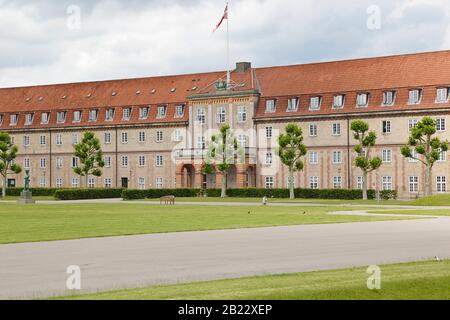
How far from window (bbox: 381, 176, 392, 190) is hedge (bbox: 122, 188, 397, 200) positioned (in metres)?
3.19

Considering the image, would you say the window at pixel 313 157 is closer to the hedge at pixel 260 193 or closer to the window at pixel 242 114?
the hedge at pixel 260 193

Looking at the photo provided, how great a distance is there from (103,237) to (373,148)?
5668 centimetres

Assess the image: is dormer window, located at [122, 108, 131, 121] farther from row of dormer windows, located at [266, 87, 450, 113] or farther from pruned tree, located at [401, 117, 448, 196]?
pruned tree, located at [401, 117, 448, 196]

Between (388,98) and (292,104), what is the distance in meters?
10.6

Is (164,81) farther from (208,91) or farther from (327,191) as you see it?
(327,191)

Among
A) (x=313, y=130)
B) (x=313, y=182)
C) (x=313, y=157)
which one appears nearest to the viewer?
(x=313, y=182)

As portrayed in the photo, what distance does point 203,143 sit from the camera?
91.9 metres

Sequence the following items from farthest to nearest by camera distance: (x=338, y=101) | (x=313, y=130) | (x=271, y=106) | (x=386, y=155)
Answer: (x=271, y=106), (x=313, y=130), (x=338, y=101), (x=386, y=155)

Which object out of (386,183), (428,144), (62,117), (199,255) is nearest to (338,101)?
(386,183)

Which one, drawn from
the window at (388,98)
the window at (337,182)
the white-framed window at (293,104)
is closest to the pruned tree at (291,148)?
the window at (337,182)

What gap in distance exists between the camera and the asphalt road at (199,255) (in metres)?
17.3

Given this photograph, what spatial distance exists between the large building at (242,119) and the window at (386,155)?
0.10 meters

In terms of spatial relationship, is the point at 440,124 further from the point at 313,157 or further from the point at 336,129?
the point at 313,157

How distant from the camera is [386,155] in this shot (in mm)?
81375
